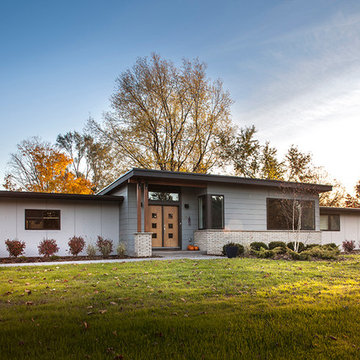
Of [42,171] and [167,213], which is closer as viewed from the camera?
[167,213]

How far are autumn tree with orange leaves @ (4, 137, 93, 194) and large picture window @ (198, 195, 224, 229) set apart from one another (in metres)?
12.6

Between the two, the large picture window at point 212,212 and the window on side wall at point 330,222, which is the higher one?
the large picture window at point 212,212

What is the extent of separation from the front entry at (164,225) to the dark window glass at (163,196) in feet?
1.20

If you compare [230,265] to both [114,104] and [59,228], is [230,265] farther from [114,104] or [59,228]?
[114,104]

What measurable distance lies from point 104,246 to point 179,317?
10.5 metres

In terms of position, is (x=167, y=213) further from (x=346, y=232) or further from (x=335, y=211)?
(x=346, y=232)

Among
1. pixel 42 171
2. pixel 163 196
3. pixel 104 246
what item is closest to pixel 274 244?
pixel 163 196

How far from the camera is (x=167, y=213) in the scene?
16984 mm

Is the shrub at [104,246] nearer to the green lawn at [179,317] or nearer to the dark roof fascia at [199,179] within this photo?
the dark roof fascia at [199,179]

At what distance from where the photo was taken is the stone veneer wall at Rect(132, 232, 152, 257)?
14312 mm

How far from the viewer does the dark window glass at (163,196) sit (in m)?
16.8

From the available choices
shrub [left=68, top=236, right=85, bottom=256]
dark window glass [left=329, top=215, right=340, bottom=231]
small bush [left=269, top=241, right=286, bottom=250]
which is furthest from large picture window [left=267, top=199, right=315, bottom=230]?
shrub [left=68, top=236, right=85, bottom=256]

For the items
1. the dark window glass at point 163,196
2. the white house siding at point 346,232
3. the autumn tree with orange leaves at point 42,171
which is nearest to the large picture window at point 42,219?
the dark window glass at point 163,196

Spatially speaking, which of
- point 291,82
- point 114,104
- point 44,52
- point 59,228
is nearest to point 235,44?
point 291,82
